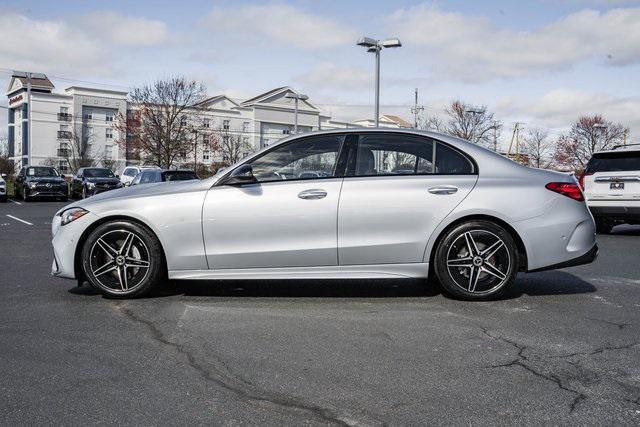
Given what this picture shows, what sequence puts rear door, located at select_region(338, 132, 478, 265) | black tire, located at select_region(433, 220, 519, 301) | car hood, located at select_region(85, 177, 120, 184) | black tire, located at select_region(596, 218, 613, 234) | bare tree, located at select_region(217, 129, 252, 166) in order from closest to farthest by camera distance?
rear door, located at select_region(338, 132, 478, 265) → black tire, located at select_region(433, 220, 519, 301) → black tire, located at select_region(596, 218, 613, 234) → car hood, located at select_region(85, 177, 120, 184) → bare tree, located at select_region(217, 129, 252, 166)

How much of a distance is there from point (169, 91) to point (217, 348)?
47.3 metres

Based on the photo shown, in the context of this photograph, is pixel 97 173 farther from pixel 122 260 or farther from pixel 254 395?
pixel 254 395

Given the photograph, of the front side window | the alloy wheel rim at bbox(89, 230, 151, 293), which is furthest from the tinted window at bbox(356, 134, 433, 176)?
the alloy wheel rim at bbox(89, 230, 151, 293)

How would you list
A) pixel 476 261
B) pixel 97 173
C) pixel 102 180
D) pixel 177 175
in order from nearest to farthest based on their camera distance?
pixel 476 261
pixel 177 175
pixel 102 180
pixel 97 173

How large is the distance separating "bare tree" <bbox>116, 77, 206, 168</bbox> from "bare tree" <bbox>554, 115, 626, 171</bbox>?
1304 inches

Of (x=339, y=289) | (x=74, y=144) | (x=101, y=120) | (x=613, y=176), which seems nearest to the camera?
(x=339, y=289)

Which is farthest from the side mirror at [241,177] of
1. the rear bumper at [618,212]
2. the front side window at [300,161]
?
the rear bumper at [618,212]

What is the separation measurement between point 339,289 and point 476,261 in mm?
1415

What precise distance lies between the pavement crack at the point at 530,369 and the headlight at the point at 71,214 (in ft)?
11.8

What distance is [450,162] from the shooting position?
5.66 m

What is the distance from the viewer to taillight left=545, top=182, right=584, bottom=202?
5586 millimetres

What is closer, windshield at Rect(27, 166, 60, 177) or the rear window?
the rear window

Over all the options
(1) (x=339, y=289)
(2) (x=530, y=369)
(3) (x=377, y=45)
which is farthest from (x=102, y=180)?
(2) (x=530, y=369)

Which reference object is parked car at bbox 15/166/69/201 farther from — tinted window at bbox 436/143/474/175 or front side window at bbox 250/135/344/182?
tinted window at bbox 436/143/474/175
